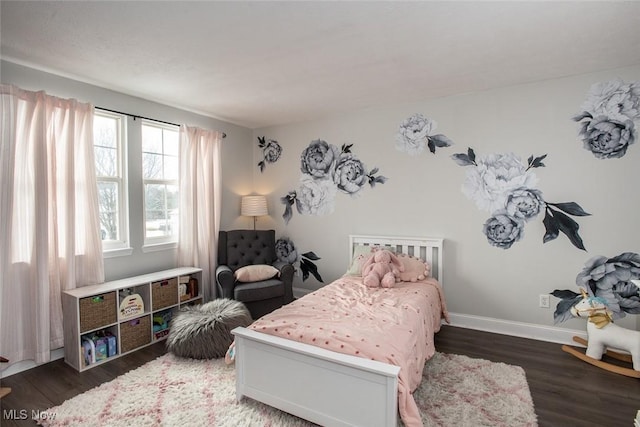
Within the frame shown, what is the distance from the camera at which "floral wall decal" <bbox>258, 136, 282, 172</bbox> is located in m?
4.71

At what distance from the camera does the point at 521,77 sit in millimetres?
2980

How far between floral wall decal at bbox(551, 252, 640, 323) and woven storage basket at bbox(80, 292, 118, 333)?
4155 mm

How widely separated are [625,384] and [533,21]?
2625 millimetres

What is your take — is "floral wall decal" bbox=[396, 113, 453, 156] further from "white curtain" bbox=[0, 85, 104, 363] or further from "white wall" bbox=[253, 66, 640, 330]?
"white curtain" bbox=[0, 85, 104, 363]

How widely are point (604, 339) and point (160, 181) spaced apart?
4.48m

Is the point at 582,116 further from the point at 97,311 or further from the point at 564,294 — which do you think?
the point at 97,311

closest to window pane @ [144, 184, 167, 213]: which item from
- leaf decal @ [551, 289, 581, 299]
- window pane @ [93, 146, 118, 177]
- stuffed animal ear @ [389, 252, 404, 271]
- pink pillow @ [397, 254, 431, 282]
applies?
window pane @ [93, 146, 118, 177]

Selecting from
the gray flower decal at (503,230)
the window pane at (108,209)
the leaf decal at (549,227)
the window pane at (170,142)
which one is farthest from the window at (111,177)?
the leaf decal at (549,227)

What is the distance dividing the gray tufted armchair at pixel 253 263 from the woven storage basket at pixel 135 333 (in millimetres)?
771

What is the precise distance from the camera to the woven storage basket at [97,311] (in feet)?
8.81

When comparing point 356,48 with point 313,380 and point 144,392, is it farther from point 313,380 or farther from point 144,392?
point 144,392

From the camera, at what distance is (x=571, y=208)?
118 inches

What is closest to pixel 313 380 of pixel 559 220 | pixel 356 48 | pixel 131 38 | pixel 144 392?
pixel 144 392

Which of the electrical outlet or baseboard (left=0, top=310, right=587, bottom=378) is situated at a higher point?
the electrical outlet
